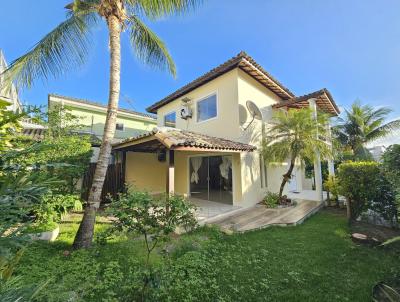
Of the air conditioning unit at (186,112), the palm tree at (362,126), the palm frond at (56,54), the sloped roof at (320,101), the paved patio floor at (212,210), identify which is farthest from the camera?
the palm tree at (362,126)

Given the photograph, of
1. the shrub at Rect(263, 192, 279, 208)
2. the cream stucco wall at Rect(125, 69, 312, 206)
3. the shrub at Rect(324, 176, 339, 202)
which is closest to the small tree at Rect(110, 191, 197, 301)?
the cream stucco wall at Rect(125, 69, 312, 206)

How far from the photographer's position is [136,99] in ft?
67.1

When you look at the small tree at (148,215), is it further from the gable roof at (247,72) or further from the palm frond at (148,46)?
the gable roof at (247,72)

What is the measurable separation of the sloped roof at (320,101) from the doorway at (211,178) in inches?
244

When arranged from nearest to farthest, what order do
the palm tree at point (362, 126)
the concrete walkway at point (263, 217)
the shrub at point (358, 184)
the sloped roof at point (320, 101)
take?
the shrub at point (358, 184) < the concrete walkway at point (263, 217) < the sloped roof at point (320, 101) < the palm tree at point (362, 126)

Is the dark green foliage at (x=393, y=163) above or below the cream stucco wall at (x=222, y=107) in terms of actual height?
below

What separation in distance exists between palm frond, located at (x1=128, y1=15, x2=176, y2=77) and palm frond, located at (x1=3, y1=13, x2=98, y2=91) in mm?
1538

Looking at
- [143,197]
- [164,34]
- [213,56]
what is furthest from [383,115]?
[143,197]

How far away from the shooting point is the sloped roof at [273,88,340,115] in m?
12.1

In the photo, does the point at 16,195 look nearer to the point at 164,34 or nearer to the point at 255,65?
the point at 164,34

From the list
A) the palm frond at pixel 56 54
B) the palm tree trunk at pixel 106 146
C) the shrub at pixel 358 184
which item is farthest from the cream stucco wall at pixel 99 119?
the shrub at pixel 358 184

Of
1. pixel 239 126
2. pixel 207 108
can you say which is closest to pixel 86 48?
pixel 207 108

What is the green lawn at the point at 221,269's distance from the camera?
4043mm

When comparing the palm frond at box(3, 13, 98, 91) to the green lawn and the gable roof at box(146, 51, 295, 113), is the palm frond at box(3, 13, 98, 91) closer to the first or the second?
the green lawn
